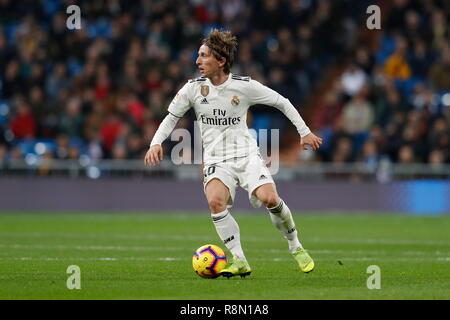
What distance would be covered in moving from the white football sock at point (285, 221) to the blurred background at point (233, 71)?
12.1 meters

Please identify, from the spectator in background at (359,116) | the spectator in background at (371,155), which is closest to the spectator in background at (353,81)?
the spectator in background at (359,116)

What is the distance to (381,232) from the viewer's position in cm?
1805

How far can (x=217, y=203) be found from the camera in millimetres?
10461

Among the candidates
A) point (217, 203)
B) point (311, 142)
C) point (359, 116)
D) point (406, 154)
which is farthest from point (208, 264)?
point (359, 116)

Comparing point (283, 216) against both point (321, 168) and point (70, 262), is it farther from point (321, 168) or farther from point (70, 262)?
point (321, 168)

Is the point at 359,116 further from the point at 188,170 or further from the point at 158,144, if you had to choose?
the point at 158,144

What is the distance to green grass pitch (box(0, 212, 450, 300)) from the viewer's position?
29.3 ft

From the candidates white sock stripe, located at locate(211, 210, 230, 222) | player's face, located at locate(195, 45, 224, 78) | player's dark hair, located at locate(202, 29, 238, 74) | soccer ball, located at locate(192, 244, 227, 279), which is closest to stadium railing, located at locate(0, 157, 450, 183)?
player's dark hair, located at locate(202, 29, 238, 74)

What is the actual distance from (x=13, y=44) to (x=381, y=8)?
416 inches

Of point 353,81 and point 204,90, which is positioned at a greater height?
point 353,81

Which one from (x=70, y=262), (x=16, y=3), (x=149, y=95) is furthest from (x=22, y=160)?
(x=70, y=262)

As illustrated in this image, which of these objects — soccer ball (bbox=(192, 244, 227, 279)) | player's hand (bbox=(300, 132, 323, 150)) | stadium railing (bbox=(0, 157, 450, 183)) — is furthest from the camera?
stadium railing (bbox=(0, 157, 450, 183))

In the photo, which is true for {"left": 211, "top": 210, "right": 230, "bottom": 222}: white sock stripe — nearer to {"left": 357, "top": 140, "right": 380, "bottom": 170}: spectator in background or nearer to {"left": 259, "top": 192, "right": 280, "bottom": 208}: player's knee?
{"left": 259, "top": 192, "right": 280, "bottom": 208}: player's knee

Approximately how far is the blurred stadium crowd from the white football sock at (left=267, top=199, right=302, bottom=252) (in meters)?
12.7
